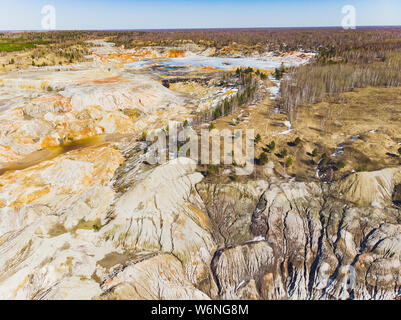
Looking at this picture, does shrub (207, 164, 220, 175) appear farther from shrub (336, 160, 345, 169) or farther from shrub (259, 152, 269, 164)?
shrub (336, 160, 345, 169)

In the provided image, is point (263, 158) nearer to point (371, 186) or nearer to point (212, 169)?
point (212, 169)

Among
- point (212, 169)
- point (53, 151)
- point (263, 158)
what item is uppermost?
point (263, 158)

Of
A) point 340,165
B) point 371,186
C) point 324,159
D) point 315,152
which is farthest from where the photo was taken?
point 315,152

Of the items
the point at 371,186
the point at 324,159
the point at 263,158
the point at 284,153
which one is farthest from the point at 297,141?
the point at 371,186

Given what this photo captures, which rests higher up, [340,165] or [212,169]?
[340,165]

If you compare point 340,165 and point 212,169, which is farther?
point 212,169

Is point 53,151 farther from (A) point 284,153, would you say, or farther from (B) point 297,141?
(B) point 297,141

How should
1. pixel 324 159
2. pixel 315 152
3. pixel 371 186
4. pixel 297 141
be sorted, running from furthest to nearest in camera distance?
1. pixel 297 141
2. pixel 315 152
3. pixel 324 159
4. pixel 371 186

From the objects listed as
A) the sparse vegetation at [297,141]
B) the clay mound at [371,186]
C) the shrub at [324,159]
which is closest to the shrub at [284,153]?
the sparse vegetation at [297,141]

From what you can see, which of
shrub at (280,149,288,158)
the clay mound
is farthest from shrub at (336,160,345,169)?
shrub at (280,149,288,158)

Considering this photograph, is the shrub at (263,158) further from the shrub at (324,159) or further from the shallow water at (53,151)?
the shallow water at (53,151)
